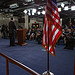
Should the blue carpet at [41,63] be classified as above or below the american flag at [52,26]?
below

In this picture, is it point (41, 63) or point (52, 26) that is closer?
point (52, 26)

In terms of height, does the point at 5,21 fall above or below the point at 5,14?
below

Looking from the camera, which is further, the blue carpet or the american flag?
the blue carpet

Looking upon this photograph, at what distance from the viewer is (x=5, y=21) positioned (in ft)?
40.5

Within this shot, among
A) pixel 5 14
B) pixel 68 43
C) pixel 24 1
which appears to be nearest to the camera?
pixel 68 43

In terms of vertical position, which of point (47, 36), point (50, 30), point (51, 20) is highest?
point (51, 20)

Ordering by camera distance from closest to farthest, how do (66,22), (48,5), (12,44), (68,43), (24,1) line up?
(48,5)
(68,43)
(12,44)
(24,1)
(66,22)

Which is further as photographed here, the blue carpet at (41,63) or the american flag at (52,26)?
the blue carpet at (41,63)

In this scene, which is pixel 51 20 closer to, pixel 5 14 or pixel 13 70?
pixel 13 70

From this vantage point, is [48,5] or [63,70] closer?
[48,5]

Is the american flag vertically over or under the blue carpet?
over

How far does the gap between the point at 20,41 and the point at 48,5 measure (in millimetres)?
4928

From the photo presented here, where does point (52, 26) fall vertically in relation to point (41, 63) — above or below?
above

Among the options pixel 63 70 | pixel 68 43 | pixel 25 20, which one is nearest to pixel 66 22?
pixel 25 20
